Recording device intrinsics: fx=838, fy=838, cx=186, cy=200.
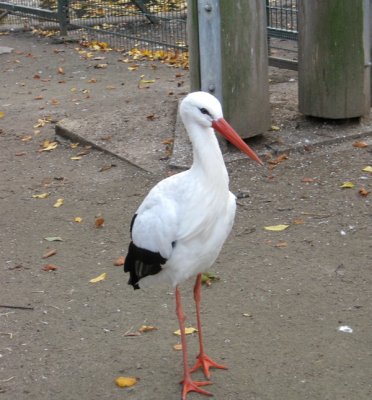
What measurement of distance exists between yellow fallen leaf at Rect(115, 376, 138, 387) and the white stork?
0.25 meters

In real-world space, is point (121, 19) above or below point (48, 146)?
above

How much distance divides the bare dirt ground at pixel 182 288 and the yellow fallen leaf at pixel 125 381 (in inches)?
1.3

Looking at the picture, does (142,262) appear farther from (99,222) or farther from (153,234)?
(99,222)

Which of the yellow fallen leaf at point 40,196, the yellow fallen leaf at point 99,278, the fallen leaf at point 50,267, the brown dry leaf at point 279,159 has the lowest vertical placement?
the fallen leaf at point 50,267

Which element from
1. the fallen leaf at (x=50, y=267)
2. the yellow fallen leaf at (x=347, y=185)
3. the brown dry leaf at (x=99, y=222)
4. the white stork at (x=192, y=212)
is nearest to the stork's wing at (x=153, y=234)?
the white stork at (x=192, y=212)

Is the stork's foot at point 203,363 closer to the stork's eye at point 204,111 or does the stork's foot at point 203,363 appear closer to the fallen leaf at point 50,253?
the stork's eye at point 204,111

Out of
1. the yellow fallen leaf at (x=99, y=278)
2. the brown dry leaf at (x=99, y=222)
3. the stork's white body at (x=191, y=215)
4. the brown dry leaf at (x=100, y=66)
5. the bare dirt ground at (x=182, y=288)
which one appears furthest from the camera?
the brown dry leaf at (x=100, y=66)

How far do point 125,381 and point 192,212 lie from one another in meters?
0.87

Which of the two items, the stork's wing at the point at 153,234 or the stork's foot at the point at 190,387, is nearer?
the stork's wing at the point at 153,234

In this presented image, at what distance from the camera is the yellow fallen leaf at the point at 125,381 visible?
12.6ft

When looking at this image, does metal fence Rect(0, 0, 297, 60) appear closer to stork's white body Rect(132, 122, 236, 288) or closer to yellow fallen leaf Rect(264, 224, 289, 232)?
yellow fallen leaf Rect(264, 224, 289, 232)

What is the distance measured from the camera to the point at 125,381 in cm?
386

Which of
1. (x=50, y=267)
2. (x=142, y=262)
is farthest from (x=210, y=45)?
(x=142, y=262)

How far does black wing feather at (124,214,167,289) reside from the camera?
146 inches
